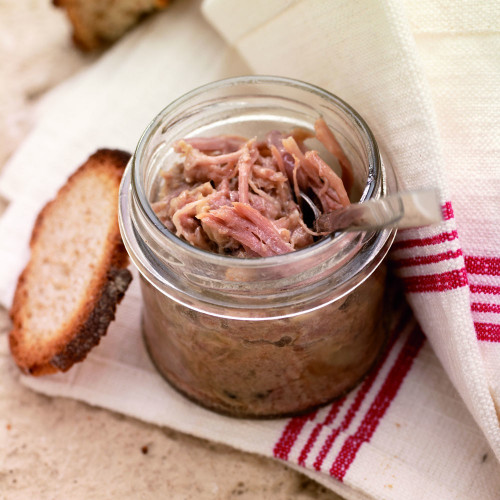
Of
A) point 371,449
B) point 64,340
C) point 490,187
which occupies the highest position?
point 64,340

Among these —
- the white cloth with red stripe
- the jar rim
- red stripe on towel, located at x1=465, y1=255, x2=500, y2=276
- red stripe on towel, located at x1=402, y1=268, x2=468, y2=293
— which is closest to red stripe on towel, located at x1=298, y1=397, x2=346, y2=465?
the white cloth with red stripe

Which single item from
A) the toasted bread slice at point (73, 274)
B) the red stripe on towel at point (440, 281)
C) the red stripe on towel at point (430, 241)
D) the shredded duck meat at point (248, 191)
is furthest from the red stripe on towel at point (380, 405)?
the toasted bread slice at point (73, 274)

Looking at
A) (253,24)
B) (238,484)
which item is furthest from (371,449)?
(253,24)

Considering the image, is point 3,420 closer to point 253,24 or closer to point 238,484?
point 238,484

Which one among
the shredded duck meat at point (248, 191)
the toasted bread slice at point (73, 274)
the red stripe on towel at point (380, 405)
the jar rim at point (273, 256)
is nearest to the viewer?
the jar rim at point (273, 256)

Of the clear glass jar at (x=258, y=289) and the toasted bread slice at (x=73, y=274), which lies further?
the toasted bread slice at (x=73, y=274)

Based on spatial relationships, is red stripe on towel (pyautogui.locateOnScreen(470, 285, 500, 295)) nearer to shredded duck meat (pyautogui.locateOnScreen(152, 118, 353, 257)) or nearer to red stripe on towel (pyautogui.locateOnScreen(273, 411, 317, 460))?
shredded duck meat (pyautogui.locateOnScreen(152, 118, 353, 257))

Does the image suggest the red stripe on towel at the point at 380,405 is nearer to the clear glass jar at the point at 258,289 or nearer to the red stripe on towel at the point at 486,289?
the clear glass jar at the point at 258,289
